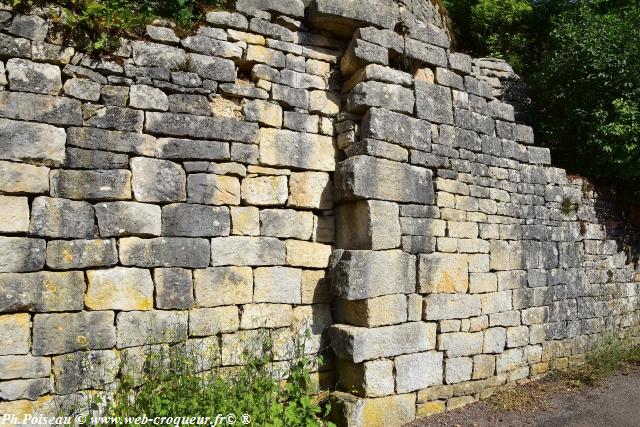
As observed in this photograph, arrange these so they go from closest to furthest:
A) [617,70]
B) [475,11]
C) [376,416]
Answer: [376,416], [617,70], [475,11]

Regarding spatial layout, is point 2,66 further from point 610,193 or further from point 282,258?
point 610,193

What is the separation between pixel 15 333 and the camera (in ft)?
12.7

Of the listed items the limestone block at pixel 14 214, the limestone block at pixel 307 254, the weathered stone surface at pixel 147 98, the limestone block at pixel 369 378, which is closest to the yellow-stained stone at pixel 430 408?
the limestone block at pixel 369 378

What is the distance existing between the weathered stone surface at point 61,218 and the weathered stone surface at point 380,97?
291cm

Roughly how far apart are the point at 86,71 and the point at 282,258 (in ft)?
8.42

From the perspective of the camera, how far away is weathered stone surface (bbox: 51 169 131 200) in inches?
163

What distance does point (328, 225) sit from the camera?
539cm

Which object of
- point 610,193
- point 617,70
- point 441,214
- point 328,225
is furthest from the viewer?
point 610,193

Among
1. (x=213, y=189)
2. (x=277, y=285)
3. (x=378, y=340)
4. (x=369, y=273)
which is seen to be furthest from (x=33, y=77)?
(x=378, y=340)

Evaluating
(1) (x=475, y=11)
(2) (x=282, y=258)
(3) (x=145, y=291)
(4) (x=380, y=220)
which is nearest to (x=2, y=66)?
(3) (x=145, y=291)

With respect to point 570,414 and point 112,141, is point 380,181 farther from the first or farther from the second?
point 570,414

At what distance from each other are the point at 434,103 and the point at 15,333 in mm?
4961

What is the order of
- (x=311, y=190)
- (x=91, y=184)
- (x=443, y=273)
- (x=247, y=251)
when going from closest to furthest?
(x=91, y=184)
(x=247, y=251)
(x=311, y=190)
(x=443, y=273)

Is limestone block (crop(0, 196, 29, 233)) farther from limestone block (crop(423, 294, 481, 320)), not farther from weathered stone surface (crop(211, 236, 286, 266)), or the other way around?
limestone block (crop(423, 294, 481, 320))
